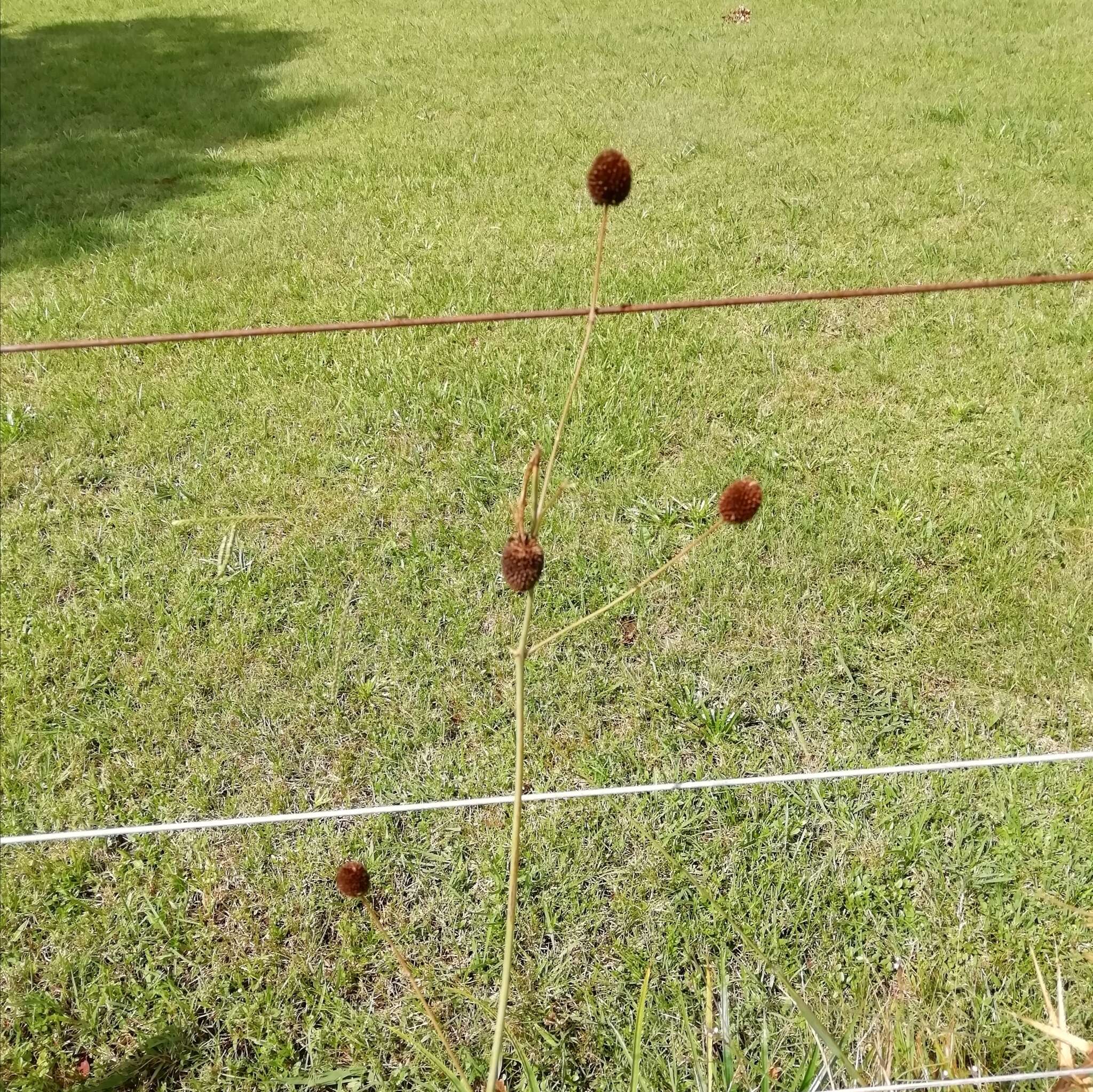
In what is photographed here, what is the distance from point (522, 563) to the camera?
639 mm

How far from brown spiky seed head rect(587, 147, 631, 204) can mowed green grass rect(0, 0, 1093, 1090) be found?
4.06 ft

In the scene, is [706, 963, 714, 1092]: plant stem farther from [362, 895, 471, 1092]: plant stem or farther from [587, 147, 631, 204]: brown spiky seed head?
[587, 147, 631, 204]: brown spiky seed head

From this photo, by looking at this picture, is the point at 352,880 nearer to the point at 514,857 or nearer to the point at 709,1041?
the point at 514,857

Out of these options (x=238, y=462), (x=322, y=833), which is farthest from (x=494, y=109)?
(x=322, y=833)

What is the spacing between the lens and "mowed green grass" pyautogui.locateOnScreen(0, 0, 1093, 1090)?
1.63 m

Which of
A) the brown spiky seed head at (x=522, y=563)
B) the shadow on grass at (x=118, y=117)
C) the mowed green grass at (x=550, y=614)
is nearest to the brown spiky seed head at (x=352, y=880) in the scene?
the brown spiky seed head at (x=522, y=563)

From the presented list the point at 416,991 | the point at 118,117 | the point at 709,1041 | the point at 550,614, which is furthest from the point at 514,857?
the point at 118,117

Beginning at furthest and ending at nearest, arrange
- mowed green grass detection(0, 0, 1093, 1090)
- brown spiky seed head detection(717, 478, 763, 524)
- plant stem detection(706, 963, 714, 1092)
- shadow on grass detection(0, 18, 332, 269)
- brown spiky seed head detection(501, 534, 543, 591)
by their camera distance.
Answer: shadow on grass detection(0, 18, 332, 269) < mowed green grass detection(0, 0, 1093, 1090) < plant stem detection(706, 963, 714, 1092) < brown spiky seed head detection(717, 478, 763, 524) < brown spiky seed head detection(501, 534, 543, 591)

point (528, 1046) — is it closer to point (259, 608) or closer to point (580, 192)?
point (259, 608)

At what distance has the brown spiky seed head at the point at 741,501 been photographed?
2.43ft

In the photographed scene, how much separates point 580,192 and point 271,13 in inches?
223

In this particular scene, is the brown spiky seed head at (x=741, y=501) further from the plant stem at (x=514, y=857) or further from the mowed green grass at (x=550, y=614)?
the mowed green grass at (x=550, y=614)

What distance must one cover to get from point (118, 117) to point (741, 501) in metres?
6.48

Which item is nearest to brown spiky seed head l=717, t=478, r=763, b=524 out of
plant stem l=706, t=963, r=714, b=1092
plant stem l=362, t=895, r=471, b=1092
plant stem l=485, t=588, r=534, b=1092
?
plant stem l=485, t=588, r=534, b=1092
